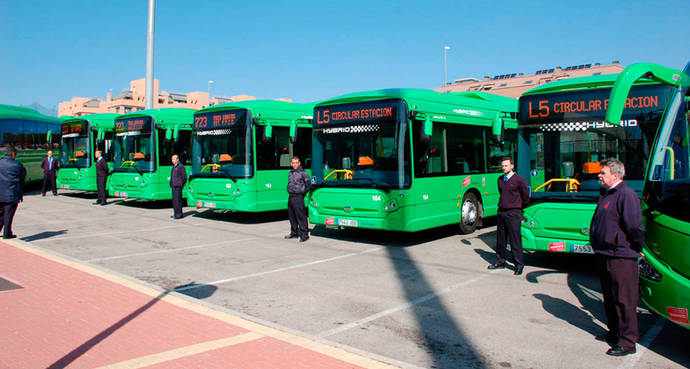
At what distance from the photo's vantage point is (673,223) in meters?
4.69

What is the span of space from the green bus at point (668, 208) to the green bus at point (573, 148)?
196 cm

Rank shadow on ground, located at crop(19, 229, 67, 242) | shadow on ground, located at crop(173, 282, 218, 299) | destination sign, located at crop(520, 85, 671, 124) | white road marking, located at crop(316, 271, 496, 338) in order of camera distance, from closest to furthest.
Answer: white road marking, located at crop(316, 271, 496, 338)
shadow on ground, located at crop(173, 282, 218, 299)
destination sign, located at crop(520, 85, 671, 124)
shadow on ground, located at crop(19, 229, 67, 242)

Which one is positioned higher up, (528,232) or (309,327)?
(528,232)

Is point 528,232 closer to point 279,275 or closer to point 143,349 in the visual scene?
point 279,275

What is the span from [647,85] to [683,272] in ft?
14.2

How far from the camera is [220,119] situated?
14.3 metres

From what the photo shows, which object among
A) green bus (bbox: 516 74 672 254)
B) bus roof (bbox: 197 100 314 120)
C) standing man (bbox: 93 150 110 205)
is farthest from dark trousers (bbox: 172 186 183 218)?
green bus (bbox: 516 74 672 254)

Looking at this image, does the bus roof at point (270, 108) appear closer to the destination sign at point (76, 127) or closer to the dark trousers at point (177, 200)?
the dark trousers at point (177, 200)

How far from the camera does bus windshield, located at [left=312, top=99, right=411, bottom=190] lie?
33.6 ft

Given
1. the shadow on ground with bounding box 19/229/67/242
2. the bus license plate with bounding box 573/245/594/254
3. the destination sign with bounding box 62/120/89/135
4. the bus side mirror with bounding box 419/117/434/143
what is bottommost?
the shadow on ground with bounding box 19/229/67/242

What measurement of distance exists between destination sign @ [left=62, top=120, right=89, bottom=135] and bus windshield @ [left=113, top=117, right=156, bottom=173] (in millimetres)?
2303

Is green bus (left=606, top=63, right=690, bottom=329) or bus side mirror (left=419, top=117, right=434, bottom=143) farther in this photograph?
bus side mirror (left=419, top=117, right=434, bottom=143)

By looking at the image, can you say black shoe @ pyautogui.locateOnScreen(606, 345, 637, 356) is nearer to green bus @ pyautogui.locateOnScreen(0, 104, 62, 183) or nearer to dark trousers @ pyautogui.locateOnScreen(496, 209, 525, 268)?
dark trousers @ pyautogui.locateOnScreen(496, 209, 525, 268)

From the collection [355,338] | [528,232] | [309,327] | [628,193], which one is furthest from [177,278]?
[628,193]
